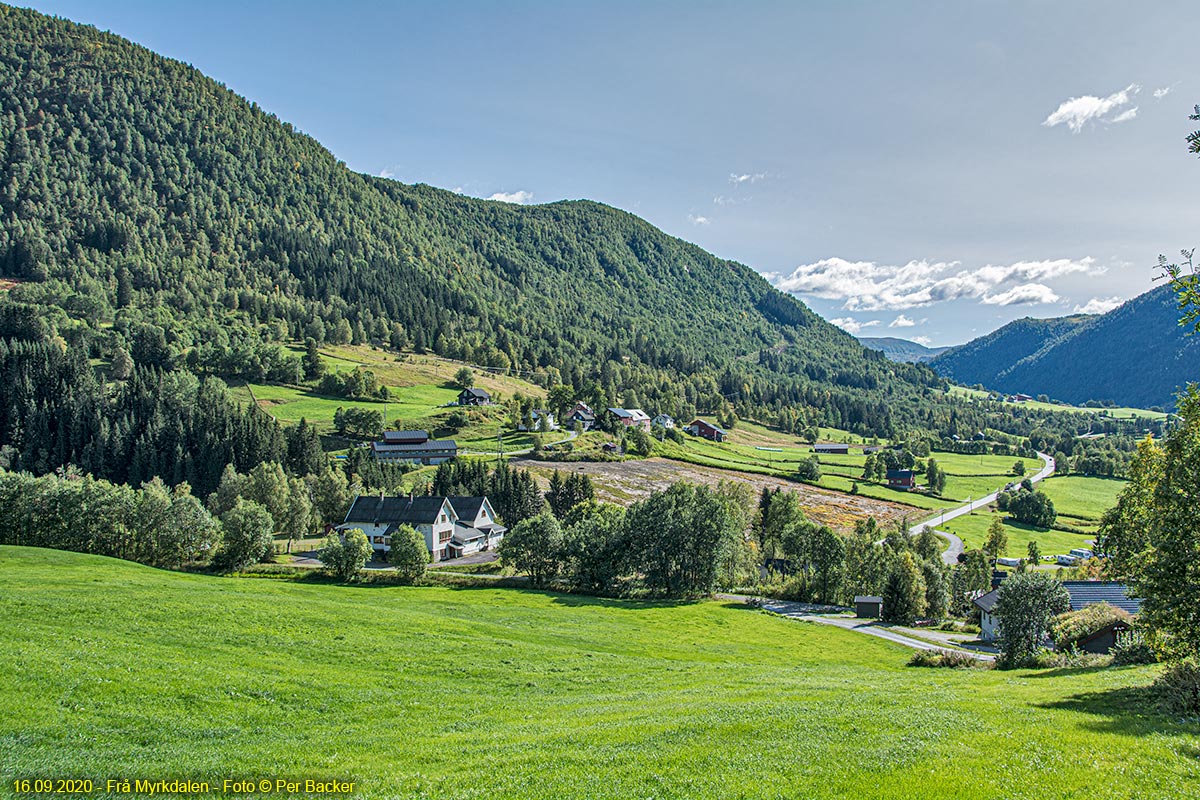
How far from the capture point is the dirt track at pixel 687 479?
13462cm

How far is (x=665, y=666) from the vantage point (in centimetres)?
3844

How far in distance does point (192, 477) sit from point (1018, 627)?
441 feet

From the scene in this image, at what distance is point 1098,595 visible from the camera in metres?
63.0

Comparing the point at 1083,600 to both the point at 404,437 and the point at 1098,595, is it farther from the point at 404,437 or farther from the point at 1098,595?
the point at 404,437

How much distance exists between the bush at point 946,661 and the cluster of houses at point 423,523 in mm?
61610

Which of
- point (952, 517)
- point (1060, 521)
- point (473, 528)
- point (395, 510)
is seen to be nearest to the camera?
point (395, 510)

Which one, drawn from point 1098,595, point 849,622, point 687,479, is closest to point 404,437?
point 687,479

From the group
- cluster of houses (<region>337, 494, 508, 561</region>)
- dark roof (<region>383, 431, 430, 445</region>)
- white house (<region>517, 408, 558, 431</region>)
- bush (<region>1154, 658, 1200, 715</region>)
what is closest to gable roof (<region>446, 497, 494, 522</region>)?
cluster of houses (<region>337, 494, 508, 561</region>)

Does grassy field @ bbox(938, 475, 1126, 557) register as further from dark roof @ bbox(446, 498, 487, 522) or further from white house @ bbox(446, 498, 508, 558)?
dark roof @ bbox(446, 498, 487, 522)

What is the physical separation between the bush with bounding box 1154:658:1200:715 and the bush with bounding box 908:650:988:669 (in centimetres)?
2268

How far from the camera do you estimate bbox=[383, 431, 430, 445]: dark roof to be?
14800 cm

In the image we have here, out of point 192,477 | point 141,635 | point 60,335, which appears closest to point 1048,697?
point 141,635

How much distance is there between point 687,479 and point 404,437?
225ft

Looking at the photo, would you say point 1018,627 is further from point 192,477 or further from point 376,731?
point 192,477
